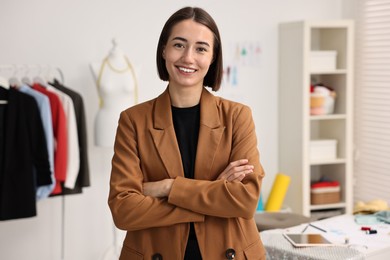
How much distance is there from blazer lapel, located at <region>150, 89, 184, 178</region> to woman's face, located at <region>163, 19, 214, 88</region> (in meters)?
0.14

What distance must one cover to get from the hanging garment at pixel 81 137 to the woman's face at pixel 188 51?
209cm

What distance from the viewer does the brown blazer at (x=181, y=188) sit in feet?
6.81

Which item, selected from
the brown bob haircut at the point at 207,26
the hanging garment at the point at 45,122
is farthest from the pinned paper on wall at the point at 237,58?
the brown bob haircut at the point at 207,26

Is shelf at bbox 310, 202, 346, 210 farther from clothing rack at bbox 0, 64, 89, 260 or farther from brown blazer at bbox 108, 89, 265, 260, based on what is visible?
brown blazer at bbox 108, 89, 265, 260

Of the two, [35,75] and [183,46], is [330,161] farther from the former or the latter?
[183,46]

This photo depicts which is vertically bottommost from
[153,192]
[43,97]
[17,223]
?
[17,223]

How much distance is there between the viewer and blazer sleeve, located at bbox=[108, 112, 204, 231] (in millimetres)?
2072

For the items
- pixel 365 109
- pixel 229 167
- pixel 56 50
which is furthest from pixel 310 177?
pixel 229 167

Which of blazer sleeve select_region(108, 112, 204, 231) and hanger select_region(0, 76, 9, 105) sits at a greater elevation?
hanger select_region(0, 76, 9, 105)

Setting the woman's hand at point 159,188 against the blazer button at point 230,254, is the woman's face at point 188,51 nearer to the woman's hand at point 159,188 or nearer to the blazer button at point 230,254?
the woman's hand at point 159,188

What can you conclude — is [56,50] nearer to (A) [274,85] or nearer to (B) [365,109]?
(A) [274,85]

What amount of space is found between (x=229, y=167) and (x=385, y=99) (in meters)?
3.01

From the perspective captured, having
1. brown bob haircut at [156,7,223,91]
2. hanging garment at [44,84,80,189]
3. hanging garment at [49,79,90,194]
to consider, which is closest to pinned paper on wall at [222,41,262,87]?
hanging garment at [49,79,90,194]

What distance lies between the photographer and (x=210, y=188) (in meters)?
2.10
